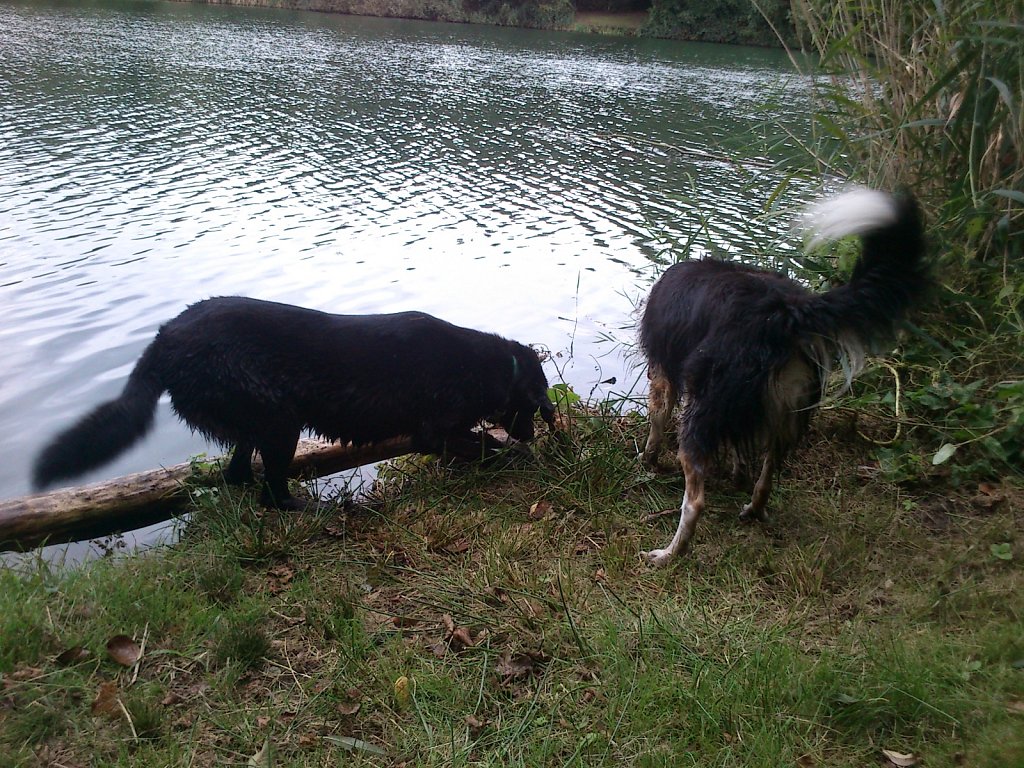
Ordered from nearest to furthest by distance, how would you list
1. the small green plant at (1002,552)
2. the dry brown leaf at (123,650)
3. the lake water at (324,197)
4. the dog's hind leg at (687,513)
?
the dry brown leaf at (123,650), the small green plant at (1002,552), the dog's hind leg at (687,513), the lake water at (324,197)

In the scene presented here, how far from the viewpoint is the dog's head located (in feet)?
16.4

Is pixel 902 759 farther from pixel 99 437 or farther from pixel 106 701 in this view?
pixel 99 437

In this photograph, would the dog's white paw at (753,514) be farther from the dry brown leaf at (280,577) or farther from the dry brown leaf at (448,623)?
the dry brown leaf at (280,577)

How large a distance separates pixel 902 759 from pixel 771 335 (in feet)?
5.65

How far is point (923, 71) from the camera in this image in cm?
494

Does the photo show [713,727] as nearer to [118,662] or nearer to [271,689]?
[271,689]

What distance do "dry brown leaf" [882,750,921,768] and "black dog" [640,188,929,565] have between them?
4.66 ft

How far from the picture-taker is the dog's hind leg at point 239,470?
453 centimetres

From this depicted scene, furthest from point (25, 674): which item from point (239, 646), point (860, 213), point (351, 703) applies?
point (860, 213)

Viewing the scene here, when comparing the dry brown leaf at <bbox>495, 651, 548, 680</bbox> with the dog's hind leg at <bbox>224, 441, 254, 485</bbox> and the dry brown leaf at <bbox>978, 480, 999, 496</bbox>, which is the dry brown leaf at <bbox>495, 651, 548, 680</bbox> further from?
the dry brown leaf at <bbox>978, 480, 999, 496</bbox>

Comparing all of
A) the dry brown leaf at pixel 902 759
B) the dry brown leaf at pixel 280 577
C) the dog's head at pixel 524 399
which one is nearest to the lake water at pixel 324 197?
the dry brown leaf at pixel 280 577

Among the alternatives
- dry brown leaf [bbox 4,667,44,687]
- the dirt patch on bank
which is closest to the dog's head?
dry brown leaf [bbox 4,667,44,687]

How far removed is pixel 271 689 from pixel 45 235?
26.7ft

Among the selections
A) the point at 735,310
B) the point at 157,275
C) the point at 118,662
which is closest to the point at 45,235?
the point at 157,275
